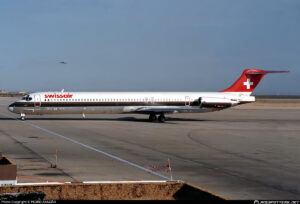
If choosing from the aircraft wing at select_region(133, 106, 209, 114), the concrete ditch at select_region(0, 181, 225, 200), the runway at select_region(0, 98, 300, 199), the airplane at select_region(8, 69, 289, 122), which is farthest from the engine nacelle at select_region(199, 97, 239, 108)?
the concrete ditch at select_region(0, 181, 225, 200)

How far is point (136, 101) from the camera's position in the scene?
133 ft

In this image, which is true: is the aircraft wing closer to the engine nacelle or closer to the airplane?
the airplane

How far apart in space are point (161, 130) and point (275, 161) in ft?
48.1

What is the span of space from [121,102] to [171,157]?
69.1 ft

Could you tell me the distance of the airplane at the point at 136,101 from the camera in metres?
39.2

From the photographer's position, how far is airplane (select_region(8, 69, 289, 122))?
39.2 metres

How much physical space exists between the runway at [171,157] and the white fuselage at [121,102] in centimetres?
778

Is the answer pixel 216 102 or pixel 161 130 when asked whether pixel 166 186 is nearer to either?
pixel 161 130

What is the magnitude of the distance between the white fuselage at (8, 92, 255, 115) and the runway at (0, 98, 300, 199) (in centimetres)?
778

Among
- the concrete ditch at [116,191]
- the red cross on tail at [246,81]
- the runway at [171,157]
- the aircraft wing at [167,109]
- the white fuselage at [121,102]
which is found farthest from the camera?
the red cross on tail at [246,81]

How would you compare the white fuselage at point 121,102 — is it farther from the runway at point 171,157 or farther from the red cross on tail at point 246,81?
the runway at point 171,157

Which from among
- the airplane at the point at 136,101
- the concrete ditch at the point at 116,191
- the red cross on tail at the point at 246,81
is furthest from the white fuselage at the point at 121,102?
the concrete ditch at the point at 116,191

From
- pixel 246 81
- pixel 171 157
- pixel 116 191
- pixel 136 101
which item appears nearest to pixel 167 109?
pixel 136 101

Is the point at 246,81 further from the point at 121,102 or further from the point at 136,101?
the point at 121,102
